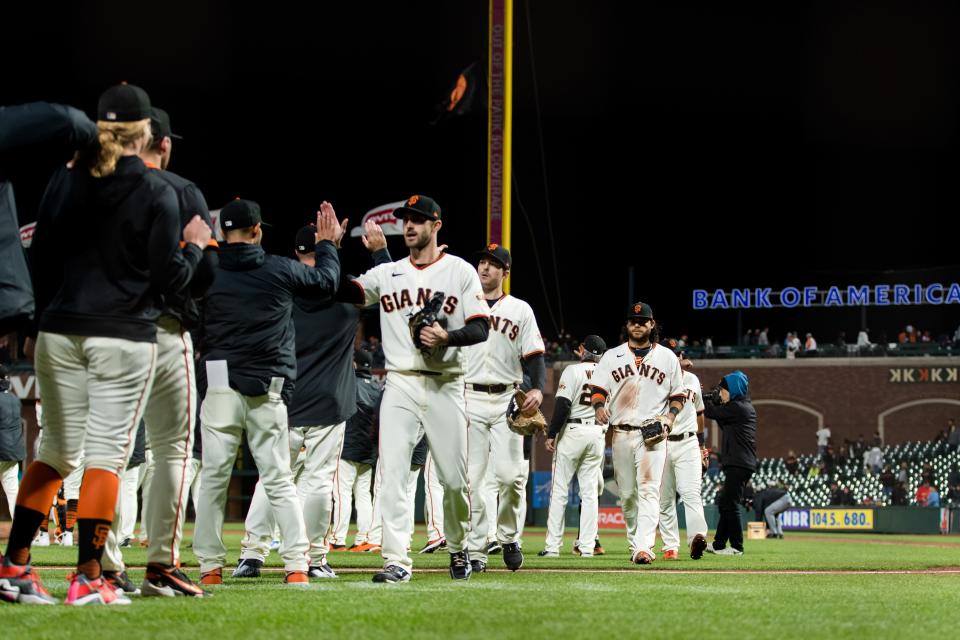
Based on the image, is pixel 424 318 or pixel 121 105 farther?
pixel 424 318

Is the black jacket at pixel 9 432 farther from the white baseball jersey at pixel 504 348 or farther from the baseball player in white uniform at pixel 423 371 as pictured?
the baseball player in white uniform at pixel 423 371

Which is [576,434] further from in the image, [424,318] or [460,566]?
[424,318]

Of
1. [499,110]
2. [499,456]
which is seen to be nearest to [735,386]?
[499,456]

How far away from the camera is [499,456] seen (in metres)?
9.45

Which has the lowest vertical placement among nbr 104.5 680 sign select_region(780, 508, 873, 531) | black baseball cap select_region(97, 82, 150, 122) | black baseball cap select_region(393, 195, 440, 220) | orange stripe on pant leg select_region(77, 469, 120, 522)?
nbr 104.5 680 sign select_region(780, 508, 873, 531)

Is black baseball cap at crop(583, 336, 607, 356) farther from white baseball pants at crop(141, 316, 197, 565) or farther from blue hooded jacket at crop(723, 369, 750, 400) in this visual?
white baseball pants at crop(141, 316, 197, 565)

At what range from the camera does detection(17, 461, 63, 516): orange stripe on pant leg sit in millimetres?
5242

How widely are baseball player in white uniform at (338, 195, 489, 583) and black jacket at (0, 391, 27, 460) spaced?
8215 millimetres

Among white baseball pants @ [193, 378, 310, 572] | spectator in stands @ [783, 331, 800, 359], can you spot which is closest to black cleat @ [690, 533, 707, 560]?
white baseball pants @ [193, 378, 310, 572]

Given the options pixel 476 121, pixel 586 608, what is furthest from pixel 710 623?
pixel 476 121

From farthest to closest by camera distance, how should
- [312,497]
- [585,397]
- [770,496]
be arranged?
1. [770,496]
2. [585,397]
3. [312,497]

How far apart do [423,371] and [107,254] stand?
102 inches

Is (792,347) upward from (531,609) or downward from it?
upward

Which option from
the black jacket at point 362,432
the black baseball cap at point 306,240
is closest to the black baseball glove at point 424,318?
the black baseball cap at point 306,240
